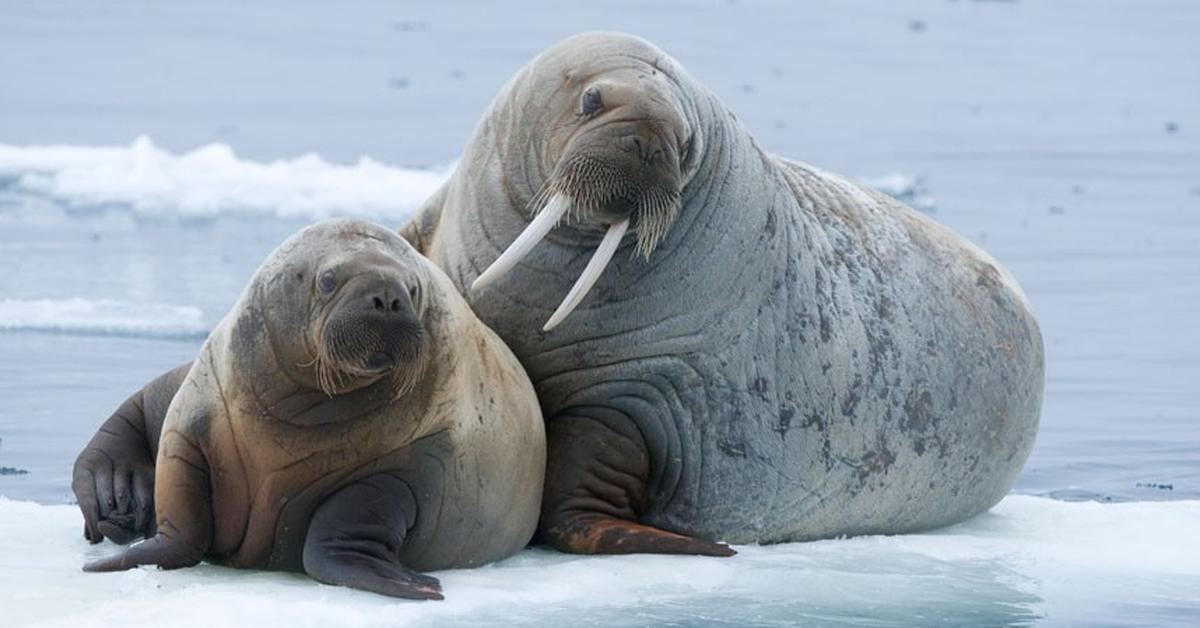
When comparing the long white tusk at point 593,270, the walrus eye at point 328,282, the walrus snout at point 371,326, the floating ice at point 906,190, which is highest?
the floating ice at point 906,190

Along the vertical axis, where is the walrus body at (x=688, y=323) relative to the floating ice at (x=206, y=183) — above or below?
below

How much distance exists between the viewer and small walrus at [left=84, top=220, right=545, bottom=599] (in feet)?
20.7

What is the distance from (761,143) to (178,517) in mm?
13369

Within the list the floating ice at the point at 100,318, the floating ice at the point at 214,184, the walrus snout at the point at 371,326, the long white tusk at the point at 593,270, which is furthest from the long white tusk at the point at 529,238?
the floating ice at the point at 214,184

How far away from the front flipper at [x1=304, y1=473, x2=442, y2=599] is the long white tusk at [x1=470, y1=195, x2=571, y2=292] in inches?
26.5

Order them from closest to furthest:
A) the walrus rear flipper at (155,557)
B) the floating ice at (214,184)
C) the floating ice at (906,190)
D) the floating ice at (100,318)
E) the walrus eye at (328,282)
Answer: the walrus eye at (328,282) → the walrus rear flipper at (155,557) → the floating ice at (100,318) → the floating ice at (214,184) → the floating ice at (906,190)

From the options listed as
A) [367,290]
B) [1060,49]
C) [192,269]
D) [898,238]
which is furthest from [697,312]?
[1060,49]

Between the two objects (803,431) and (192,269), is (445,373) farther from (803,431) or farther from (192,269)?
(192,269)

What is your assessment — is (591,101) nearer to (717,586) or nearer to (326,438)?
(326,438)

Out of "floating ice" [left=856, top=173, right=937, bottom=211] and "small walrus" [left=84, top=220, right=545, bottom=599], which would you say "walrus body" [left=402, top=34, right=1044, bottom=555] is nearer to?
"small walrus" [left=84, top=220, right=545, bottom=599]

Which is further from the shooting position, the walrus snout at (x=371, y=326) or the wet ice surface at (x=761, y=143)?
the wet ice surface at (x=761, y=143)

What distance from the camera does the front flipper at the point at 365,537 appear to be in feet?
20.6

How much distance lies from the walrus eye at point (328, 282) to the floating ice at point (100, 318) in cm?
512

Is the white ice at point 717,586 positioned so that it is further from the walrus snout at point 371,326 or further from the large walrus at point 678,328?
the walrus snout at point 371,326
